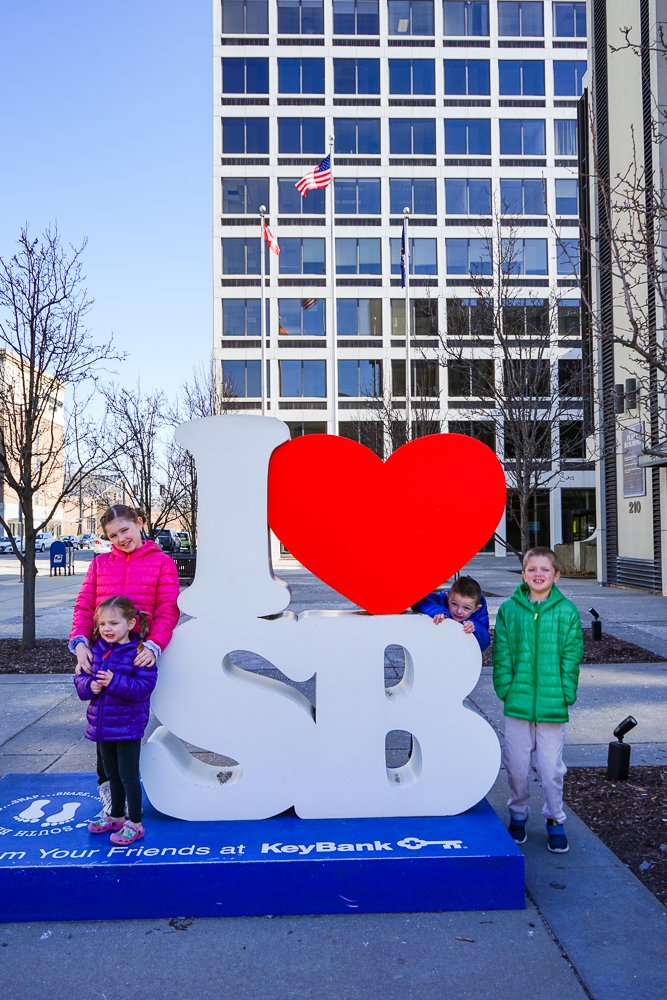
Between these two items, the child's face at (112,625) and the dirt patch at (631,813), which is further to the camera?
the dirt patch at (631,813)

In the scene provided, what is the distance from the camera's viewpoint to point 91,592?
4305 millimetres

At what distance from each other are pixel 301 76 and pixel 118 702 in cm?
4281

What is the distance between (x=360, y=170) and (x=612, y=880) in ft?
136

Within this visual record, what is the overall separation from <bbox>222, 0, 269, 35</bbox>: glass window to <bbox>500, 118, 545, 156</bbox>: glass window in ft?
41.8

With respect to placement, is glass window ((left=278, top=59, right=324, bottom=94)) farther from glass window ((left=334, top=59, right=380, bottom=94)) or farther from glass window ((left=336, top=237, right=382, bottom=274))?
glass window ((left=336, top=237, right=382, bottom=274))

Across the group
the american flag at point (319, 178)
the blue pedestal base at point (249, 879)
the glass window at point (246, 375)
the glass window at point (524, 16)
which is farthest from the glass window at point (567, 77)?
the blue pedestal base at point (249, 879)

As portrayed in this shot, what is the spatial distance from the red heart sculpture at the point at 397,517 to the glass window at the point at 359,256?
3850 cm

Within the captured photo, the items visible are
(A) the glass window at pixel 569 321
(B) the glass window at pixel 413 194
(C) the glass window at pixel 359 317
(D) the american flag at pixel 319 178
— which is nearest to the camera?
(A) the glass window at pixel 569 321

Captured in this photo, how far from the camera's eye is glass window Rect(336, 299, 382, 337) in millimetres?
41281

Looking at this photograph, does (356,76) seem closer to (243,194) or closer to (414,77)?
(414,77)

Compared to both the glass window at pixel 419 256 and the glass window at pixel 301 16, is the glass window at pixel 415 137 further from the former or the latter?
the glass window at pixel 301 16

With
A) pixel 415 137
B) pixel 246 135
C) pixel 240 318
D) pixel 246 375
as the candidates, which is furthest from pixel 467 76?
pixel 246 375

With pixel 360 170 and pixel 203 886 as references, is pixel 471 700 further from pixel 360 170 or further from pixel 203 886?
pixel 360 170

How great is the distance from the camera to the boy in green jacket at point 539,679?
14.0 ft
